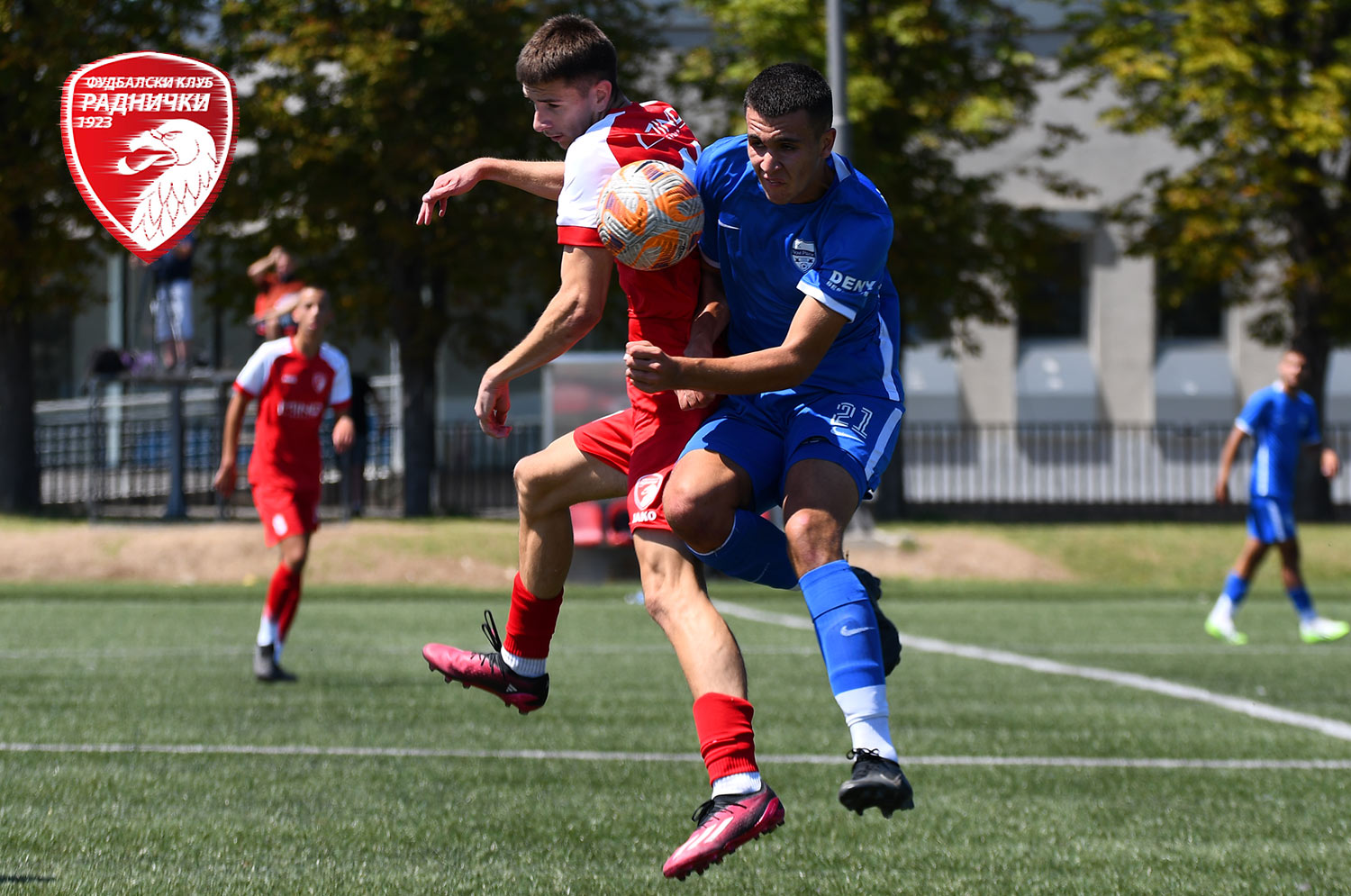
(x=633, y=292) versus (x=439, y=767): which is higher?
(x=633, y=292)

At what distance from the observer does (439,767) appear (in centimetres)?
712

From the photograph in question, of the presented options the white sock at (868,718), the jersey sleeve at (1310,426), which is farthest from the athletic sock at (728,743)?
the jersey sleeve at (1310,426)

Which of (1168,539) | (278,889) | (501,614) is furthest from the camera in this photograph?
(1168,539)

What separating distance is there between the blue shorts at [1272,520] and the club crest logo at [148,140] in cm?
1142

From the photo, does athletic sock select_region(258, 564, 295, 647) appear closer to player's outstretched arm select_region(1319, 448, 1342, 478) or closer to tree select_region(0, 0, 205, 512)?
tree select_region(0, 0, 205, 512)

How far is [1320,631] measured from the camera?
538 inches

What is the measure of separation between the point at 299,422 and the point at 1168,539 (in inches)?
623

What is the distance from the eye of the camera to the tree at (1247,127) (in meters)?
24.5

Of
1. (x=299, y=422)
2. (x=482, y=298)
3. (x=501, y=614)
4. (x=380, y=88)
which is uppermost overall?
(x=380, y=88)

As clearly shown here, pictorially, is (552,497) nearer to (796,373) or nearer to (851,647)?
(796,373)

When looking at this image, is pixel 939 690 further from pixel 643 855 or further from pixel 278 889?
pixel 278 889

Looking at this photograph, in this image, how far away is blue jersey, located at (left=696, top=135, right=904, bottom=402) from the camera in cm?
462

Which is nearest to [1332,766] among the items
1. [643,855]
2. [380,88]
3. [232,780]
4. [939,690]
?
[939,690]

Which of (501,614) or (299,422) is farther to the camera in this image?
(501,614)
